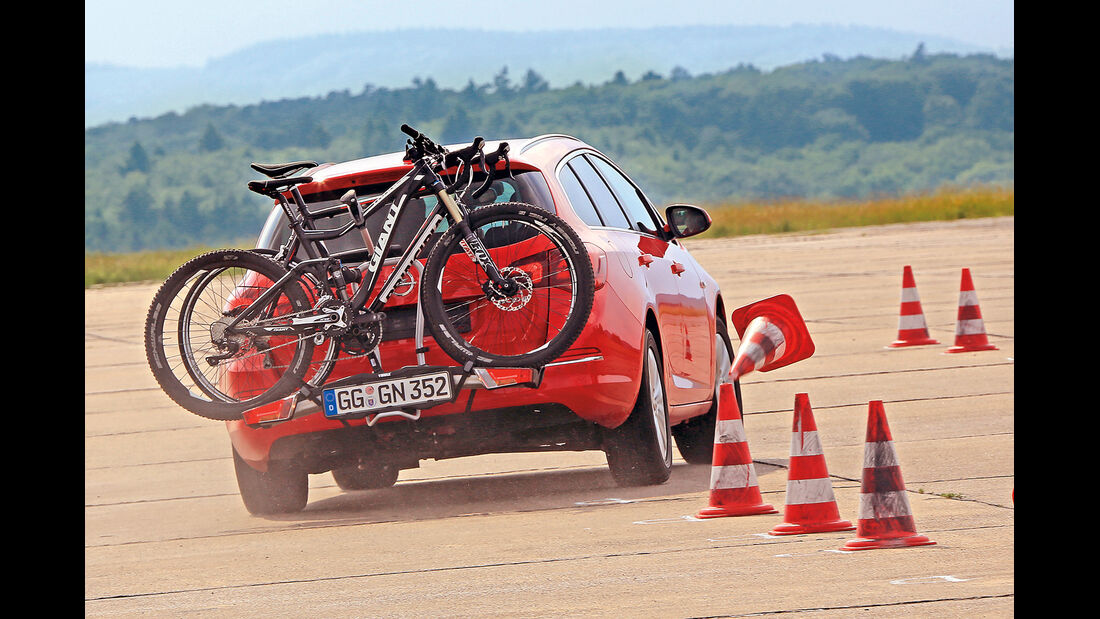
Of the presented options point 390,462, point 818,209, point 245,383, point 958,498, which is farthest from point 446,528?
point 818,209

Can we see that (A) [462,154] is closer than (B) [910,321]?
Yes

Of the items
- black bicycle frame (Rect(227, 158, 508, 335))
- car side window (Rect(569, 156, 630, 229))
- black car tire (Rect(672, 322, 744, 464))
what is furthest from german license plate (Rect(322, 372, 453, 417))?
black car tire (Rect(672, 322, 744, 464))

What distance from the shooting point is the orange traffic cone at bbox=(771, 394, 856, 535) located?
269 inches

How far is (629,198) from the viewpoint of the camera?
9141 mm

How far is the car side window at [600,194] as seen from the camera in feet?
27.6

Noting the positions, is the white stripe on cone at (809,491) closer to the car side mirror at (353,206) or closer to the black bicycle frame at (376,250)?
the black bicycle frame at (376,250)

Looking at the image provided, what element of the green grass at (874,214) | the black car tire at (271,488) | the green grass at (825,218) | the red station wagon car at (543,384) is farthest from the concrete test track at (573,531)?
the green grass at (874,214)

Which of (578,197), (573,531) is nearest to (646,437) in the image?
(573,531)

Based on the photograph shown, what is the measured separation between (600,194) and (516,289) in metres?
1.41

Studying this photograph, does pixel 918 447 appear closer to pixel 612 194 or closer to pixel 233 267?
pixel 612 194

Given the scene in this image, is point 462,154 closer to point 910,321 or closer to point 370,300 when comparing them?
point 370,300

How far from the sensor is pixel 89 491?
9.90 m

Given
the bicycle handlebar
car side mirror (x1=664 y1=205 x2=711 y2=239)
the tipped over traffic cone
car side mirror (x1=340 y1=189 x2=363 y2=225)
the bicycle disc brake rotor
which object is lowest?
the tipped over traffic cone

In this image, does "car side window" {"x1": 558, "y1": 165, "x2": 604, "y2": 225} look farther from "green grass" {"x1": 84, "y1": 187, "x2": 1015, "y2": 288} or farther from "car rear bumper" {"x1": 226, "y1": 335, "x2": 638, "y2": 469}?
"green grass" {"x1": 84, "y1": 187, "x2": 1015, "y2": 288}
